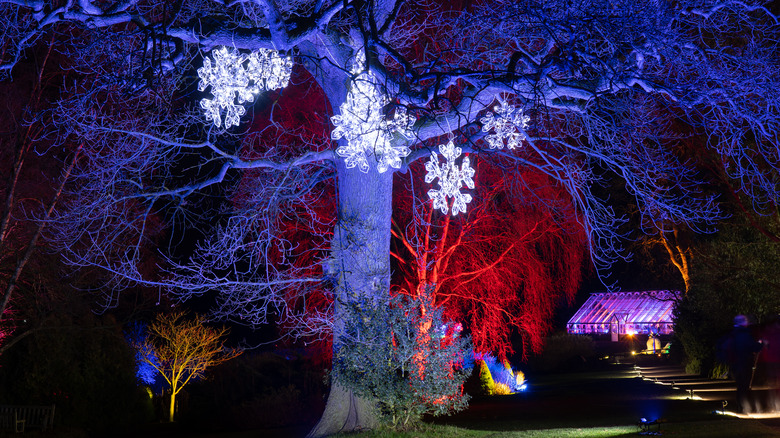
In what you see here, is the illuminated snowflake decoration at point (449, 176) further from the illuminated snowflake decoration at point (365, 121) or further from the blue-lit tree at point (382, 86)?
the illuminated snowflake decoration at point (365, 121)

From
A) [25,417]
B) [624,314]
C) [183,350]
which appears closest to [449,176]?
[25,417]

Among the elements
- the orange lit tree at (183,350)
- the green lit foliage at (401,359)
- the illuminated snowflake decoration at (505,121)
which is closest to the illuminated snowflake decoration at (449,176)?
the illuminated snowflake decoration at (505,121)

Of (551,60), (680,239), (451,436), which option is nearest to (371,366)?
(451,436)

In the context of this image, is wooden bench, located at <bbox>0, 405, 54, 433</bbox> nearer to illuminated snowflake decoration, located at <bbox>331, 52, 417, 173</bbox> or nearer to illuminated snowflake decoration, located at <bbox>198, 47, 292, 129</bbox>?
illuminated snowflake decoration, located at <bbox>198, 47, 292, 129</bbox>

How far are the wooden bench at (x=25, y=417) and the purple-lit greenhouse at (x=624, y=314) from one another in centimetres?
3073

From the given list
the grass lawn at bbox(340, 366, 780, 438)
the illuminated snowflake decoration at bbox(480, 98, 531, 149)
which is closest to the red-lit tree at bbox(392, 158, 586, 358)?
the grass lawn at bbox(340, 366, 780, 438)

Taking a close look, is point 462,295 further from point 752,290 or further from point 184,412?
point 184,412

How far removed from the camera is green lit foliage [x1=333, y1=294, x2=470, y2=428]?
10.5 metres

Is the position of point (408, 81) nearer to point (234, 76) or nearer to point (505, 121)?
point (505, 121)

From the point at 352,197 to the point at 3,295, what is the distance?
14952 millimetres

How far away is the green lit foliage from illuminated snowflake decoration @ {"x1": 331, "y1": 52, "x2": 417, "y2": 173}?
2.48m

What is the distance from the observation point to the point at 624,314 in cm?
4206

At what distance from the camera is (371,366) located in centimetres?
1060

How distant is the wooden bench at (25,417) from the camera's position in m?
19.3
